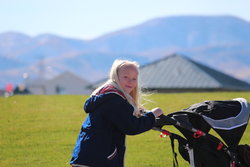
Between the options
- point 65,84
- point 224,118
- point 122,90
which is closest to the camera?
point 122,90

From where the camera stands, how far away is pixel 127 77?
4414 mm

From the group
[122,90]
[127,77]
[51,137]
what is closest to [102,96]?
[122,90]

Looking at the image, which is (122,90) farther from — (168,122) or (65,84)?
(65,84)

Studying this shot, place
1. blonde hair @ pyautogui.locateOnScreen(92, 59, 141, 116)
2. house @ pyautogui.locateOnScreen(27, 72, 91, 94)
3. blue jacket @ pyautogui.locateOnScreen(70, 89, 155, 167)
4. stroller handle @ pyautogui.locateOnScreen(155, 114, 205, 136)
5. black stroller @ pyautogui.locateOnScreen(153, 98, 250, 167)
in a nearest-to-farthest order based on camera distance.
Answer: blue jacket @ pyautogui.locateOnScreen(70, 89, 155, 167) → blonde hair @ pyautogui.locateOnScreen(92, 59, 141, 116) → stroller handle @ pyautogui.locateOnScreen(155, 114, 205, 136) → black stroller @ pyautogui.locateOnScreen(153, 98, 250, 167) → house @ pyautogui.locateOnScreen(27, 72, 91, 94)

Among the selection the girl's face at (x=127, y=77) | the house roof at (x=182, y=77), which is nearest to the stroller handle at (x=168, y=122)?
the girl's face at (x=127, y=77)

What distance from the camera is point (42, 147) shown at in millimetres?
8148

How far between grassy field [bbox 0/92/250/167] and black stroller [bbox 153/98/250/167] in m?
1.08

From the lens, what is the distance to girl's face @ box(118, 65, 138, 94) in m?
4.41

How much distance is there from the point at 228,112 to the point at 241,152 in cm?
43

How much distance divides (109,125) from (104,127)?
49 mm

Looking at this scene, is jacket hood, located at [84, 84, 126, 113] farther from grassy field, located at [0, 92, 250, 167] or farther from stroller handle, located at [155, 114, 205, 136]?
grassy field, located at [0, 92, 250, 167]

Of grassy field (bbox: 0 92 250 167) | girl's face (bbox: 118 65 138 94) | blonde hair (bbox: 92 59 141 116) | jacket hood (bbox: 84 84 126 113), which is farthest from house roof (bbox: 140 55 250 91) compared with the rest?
jacket hood (bbox: 84 84 126 113)

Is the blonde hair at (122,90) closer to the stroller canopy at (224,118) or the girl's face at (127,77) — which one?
the girl's face at (127,77)

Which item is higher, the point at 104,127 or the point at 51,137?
the point at 104,127
